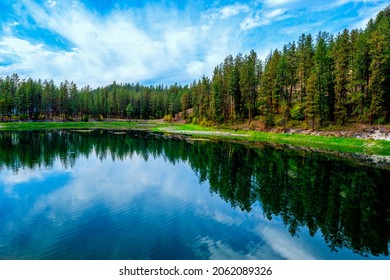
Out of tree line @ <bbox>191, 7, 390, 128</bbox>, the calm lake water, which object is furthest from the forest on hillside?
the calm lake water

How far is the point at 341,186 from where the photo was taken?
2314 cm

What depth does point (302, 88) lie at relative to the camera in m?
68.5

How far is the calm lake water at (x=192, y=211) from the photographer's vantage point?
39.0 feet

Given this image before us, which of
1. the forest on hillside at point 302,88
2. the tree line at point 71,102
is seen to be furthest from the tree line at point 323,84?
the tree line at point 71,102

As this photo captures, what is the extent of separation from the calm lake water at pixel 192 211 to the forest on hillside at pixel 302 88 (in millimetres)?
28890

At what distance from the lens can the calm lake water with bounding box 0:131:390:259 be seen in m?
11.9

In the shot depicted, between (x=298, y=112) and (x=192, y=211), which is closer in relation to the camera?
(x=192, y=211)

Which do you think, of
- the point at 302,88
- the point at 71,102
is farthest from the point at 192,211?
the point at 71,102

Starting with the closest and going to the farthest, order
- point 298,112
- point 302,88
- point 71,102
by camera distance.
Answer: point 298,112
point 302,88
point 71,102

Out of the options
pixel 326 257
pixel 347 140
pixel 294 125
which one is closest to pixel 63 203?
pixel 326 257

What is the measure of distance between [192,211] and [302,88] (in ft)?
201

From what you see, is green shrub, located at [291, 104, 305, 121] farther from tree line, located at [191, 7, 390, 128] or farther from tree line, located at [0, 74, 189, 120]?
tree line, located at [0, 74, 189, 120]

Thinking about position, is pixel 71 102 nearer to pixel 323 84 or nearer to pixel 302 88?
pixel 302 88
